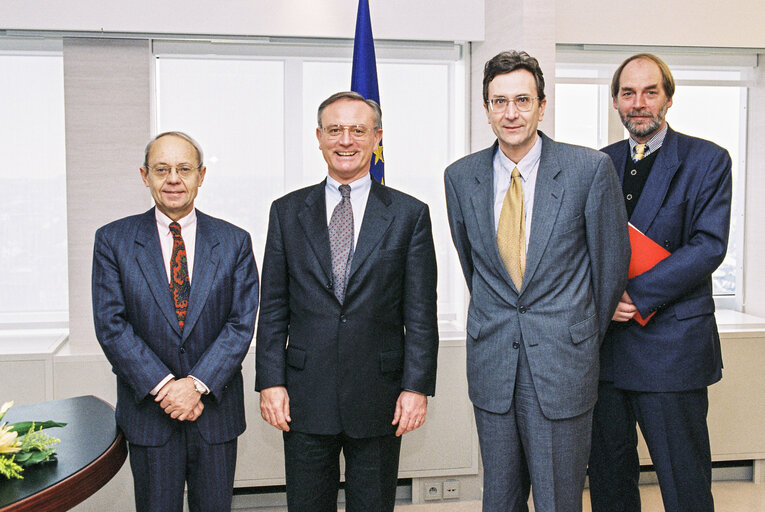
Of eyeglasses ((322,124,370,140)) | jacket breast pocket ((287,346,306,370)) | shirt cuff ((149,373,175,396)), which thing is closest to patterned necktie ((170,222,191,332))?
shirt cuff ((149,373,175,396))

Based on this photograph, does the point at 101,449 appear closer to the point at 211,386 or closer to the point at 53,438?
the point at 53,438

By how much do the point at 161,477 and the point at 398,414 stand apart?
752 mm

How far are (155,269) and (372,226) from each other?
0.69 metres

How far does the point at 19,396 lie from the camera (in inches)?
128

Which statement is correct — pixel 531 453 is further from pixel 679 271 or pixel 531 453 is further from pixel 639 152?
pixel 639 152

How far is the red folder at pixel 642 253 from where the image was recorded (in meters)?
2.34

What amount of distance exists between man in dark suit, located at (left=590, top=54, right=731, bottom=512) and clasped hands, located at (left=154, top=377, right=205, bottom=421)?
55.5 inches

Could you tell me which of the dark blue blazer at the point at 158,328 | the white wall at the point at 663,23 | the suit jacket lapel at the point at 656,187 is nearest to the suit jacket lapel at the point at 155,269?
the dark blue blazer at the point at 158,328

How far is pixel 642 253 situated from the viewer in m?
2.36

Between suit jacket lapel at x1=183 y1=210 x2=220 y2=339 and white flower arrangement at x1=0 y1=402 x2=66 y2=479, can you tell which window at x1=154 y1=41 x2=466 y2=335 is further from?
white flower arrangement at x1=0 y1=402 x2=66 y2=479

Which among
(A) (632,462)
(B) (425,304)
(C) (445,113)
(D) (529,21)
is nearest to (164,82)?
(C) (445,113)

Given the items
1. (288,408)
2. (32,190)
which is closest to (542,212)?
(288,408)

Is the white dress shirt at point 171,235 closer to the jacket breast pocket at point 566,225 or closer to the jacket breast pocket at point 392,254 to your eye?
the jacket breast pocket at point 392,254

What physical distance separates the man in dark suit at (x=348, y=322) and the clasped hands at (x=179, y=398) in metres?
0.20
